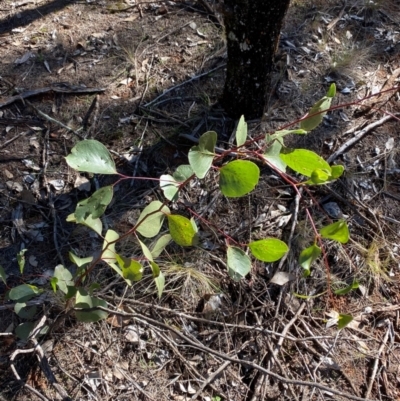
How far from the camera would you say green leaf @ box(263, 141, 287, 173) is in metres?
1.22

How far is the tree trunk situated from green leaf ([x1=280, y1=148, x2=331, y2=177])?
39.1 inches

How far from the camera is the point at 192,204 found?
2.17m

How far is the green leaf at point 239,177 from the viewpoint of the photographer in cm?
108

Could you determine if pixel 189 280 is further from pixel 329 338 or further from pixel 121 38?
pixel 121 38

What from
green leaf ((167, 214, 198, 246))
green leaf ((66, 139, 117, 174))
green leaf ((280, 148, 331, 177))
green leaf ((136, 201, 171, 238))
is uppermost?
green leaf ((280, 148, 331, 177))

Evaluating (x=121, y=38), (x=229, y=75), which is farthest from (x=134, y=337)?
(x=121, y=38)

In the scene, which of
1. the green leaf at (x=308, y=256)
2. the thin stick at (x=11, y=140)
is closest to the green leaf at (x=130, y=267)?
the green leaf at (x=308, y=256)

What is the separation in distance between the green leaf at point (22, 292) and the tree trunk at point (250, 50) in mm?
1257

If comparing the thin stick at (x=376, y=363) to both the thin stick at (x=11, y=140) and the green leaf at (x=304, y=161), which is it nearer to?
the green leaf at (x=304, y=161)

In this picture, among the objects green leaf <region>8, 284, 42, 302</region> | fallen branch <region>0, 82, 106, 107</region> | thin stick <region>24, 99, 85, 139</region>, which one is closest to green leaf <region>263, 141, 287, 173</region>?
green leaf <region>8, 284, 42, 302</region>

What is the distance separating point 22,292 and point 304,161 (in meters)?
0.99

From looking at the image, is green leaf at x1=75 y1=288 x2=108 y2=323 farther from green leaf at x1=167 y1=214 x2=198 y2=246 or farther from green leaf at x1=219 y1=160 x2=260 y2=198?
green leaf at x1=219 y1=160 x2=260 y2=198

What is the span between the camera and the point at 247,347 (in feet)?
6.18

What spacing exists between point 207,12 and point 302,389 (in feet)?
6.78
